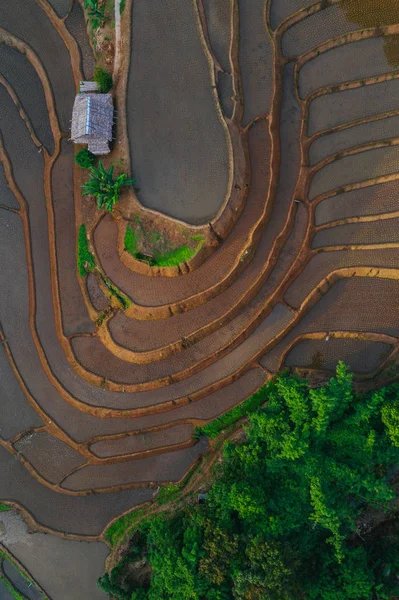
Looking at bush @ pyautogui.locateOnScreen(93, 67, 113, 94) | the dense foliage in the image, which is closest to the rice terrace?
bush @ pyautogui.locateOnScreen(93, 67, 113, 94)

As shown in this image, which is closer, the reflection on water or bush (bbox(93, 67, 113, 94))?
bush (bbox(93, 67, 113, 94))

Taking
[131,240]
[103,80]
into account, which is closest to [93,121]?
[103,80]

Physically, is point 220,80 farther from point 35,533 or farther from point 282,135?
point 35,533

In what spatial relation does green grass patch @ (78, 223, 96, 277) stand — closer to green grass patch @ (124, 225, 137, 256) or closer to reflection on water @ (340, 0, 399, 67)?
green grass patch @ (124, 225, 137, 256)

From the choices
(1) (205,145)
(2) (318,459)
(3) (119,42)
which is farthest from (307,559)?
(3) (119,42)

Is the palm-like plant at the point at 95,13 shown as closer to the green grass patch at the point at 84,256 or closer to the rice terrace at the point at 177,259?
the rice terrace at the point at 177,259

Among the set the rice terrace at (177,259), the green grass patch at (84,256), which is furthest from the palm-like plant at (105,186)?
→ the green grass patch at (84,256)

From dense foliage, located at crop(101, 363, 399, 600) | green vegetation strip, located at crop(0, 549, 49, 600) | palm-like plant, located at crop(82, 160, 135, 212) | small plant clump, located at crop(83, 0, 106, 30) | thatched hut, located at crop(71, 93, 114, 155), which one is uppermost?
small plant clump, located at crop(83, 0, 106, 30)

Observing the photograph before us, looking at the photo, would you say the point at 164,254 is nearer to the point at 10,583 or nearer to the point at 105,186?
the point at 105,186
